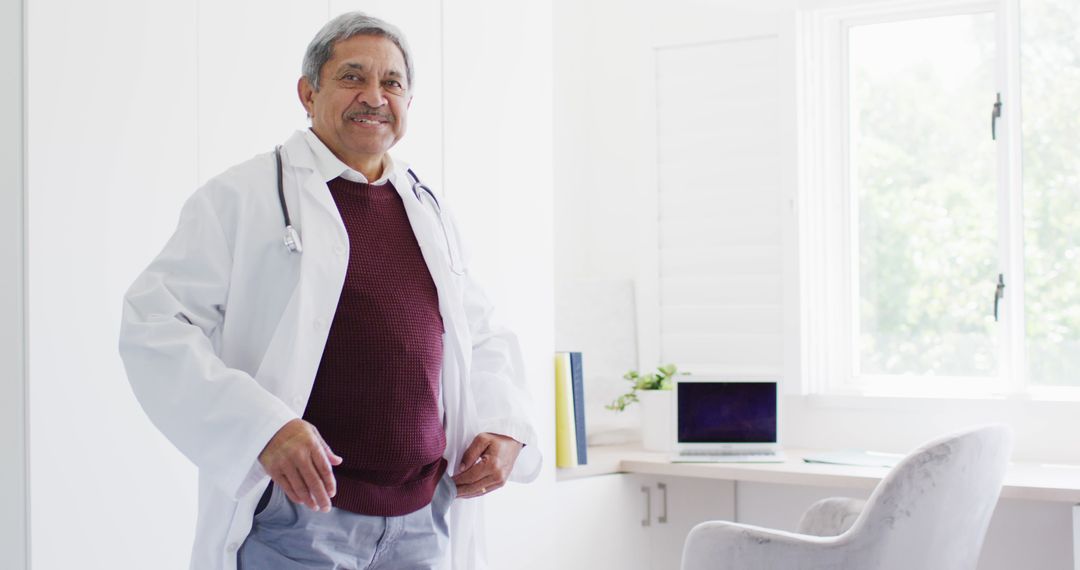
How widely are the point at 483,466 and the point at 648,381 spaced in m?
1.68

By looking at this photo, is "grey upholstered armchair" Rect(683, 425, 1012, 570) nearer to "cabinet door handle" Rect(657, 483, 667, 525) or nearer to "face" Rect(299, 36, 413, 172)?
"cabinet door handle" Rect(657, 483, 667, 525)

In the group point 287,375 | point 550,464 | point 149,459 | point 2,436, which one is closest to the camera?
point 287,375

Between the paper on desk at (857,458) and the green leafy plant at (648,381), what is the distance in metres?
0.43

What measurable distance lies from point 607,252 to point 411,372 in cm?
217

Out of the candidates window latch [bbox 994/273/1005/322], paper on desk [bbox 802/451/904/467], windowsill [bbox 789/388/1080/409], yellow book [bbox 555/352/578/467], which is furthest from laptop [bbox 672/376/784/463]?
window latch [bbox 994/273/1005/322]

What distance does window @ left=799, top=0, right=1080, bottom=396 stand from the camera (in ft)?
9.78

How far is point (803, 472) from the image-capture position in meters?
2.71

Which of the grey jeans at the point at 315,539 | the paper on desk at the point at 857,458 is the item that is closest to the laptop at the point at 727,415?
the paper on desk at the point at 857,458

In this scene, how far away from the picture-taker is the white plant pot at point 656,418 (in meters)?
3.07

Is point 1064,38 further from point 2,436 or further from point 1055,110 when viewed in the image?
point 2,436

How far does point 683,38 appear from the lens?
333 centimetres

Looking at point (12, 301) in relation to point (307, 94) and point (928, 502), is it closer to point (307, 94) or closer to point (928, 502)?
point (307, 94)

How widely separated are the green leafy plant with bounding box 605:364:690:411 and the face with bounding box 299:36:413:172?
1778 millimetres

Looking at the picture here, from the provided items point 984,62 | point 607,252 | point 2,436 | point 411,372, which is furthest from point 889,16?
point 2,436
